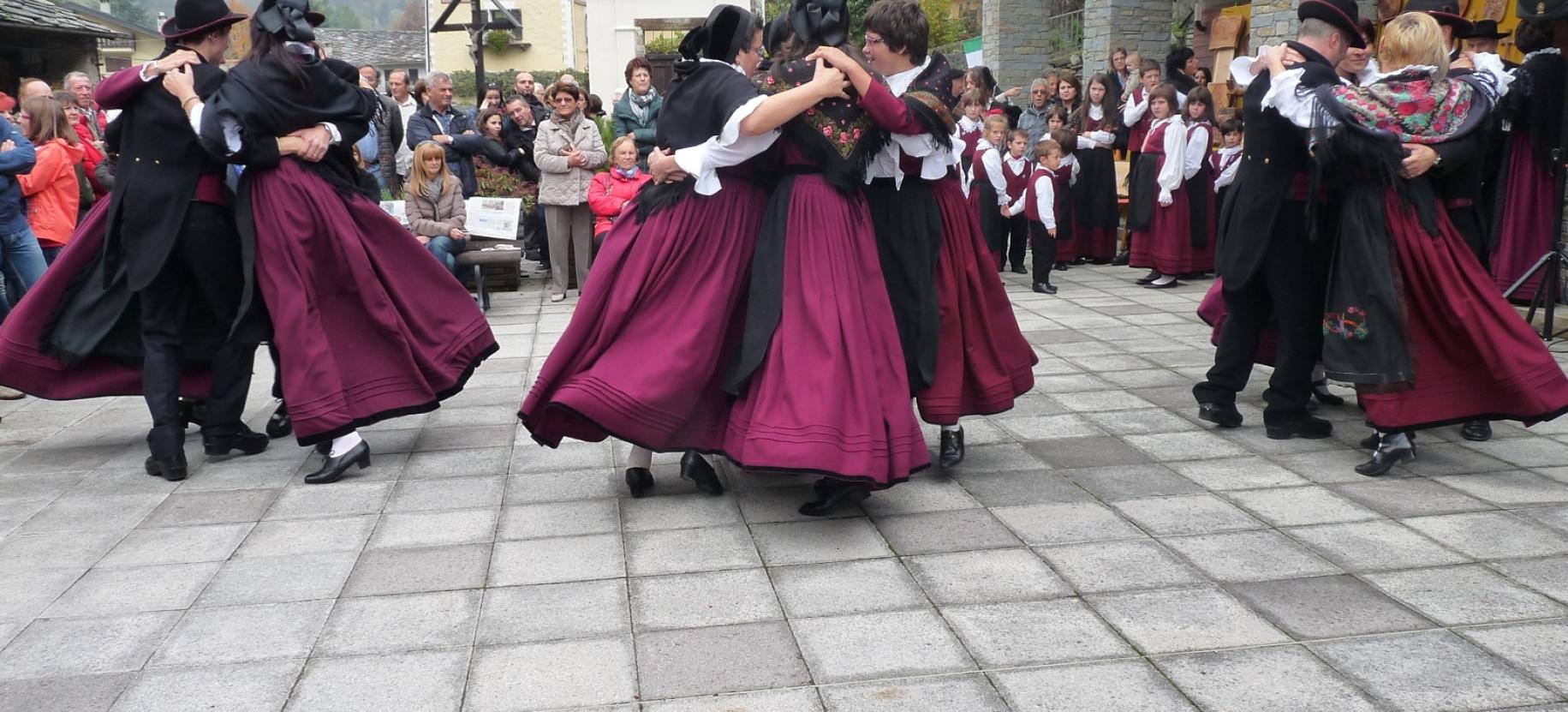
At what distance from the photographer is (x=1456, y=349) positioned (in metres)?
4.61

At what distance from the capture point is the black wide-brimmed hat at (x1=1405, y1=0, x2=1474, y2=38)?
5.38 m

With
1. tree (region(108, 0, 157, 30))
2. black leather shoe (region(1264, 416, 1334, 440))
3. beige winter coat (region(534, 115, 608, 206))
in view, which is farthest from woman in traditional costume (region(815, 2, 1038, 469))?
tree (region(108, 0, 157, 30))

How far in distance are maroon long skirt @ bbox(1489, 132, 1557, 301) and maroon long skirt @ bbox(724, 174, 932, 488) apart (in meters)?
5.34

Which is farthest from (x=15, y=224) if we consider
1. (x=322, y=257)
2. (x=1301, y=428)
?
(x=1301, y=428)

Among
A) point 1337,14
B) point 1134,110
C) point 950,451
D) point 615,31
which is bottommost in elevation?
point 950,451

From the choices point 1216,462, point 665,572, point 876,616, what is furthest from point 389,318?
point 1216,462

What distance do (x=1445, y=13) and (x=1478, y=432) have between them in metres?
1.81

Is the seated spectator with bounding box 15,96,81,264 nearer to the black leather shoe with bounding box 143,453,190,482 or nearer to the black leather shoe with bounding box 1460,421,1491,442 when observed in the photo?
the black leather shoe with bounding box 143,453,190,482

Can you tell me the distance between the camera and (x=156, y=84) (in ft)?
15.5

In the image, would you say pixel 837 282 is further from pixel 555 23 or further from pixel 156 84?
pixel 555 23

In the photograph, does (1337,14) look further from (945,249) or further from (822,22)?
(822,22)

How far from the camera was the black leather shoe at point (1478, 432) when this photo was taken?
497cm

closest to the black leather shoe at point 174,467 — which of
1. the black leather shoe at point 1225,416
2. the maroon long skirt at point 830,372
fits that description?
the maroon long skirt at point 830,372

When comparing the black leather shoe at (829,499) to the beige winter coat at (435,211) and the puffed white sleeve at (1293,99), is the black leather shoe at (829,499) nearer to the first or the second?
the puffed white sleeve at (1293,99)
